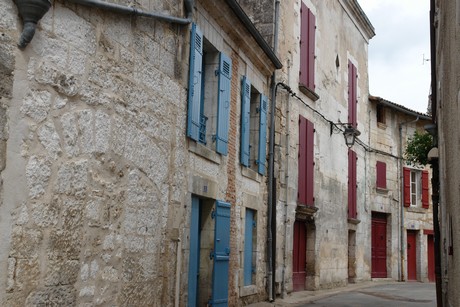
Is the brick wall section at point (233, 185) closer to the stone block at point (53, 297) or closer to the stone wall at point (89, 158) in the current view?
the stone wall at point (89, 158)

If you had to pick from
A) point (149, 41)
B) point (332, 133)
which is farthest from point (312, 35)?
point (149, 41)

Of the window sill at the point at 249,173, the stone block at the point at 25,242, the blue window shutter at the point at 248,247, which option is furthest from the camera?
the blue window shutter at the point at 248,247

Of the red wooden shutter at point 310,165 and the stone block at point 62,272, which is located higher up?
the red wooden shutter at point 310,165

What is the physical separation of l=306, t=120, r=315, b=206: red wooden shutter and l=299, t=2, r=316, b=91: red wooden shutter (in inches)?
38.2

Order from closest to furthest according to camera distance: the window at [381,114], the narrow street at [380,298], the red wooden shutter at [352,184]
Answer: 1. the narrow street at [380,298]
2. the red wooden shutter at [352,184]
3. the window at [381,114]

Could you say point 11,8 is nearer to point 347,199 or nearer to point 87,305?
point 87,305

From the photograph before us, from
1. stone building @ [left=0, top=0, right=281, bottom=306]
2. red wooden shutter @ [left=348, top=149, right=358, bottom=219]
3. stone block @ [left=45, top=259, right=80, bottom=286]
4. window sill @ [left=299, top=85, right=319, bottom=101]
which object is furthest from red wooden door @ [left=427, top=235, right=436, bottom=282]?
stone block @ [left=45, top=259, right=80, bottom=286]

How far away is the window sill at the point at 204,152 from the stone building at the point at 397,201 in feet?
38.2

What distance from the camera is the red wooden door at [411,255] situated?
21047 millimetres

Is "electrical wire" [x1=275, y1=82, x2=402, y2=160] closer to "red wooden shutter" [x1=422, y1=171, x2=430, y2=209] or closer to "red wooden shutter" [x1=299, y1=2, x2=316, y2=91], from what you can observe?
"red wooden shutter" [x1=299, y1=2, x2=316, y2=91]

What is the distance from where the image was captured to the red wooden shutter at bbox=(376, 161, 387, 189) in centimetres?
2014

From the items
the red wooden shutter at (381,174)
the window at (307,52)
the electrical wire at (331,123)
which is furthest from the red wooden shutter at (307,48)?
the red wooden shutter at (381,174)

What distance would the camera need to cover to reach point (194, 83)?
7.65 m

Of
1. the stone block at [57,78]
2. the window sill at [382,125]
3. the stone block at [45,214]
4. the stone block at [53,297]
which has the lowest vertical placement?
the stone block at [53,297]
